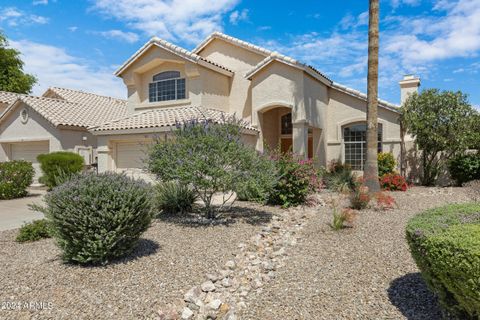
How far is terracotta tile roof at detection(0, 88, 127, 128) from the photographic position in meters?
20.5

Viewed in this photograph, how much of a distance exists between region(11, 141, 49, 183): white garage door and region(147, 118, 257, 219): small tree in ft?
51.6

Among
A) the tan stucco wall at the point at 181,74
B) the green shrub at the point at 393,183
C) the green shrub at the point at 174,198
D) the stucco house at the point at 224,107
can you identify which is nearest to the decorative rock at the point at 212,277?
the green shrub at the point at 174,198

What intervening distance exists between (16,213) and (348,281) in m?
12.0

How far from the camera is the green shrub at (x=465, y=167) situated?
15.2 meters

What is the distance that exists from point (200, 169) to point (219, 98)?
10.7 meters

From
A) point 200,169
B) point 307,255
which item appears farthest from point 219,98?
point 307,255

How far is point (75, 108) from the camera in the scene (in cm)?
2320

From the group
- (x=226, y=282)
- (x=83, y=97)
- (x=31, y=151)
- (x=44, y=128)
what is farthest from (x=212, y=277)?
(x=83, y=97)

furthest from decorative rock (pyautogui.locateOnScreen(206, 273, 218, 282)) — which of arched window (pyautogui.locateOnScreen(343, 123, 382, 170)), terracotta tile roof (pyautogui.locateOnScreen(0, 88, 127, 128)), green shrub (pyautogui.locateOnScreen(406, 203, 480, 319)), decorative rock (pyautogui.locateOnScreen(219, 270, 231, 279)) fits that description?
terracotta tile roof (pyautogui.locateOnScreen(0, 88, 127, 128))

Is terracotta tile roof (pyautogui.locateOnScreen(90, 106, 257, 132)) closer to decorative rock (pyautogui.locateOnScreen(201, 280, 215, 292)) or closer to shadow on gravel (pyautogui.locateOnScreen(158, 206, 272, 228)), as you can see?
shadow on gravel (pyautogui.locateOnScreen(158, 206, 272, 228))

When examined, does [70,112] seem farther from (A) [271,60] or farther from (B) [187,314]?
(B) [187,314]

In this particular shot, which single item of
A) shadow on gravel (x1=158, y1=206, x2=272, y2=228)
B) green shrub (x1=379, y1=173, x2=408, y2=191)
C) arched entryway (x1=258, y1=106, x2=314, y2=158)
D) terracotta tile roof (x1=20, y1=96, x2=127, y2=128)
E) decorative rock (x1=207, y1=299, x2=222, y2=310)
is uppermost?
terracotta tile roof (x1=20, y1=96, x2=127, y2=128)

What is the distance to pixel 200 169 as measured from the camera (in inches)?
336

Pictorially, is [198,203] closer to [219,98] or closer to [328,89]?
[219,98]
